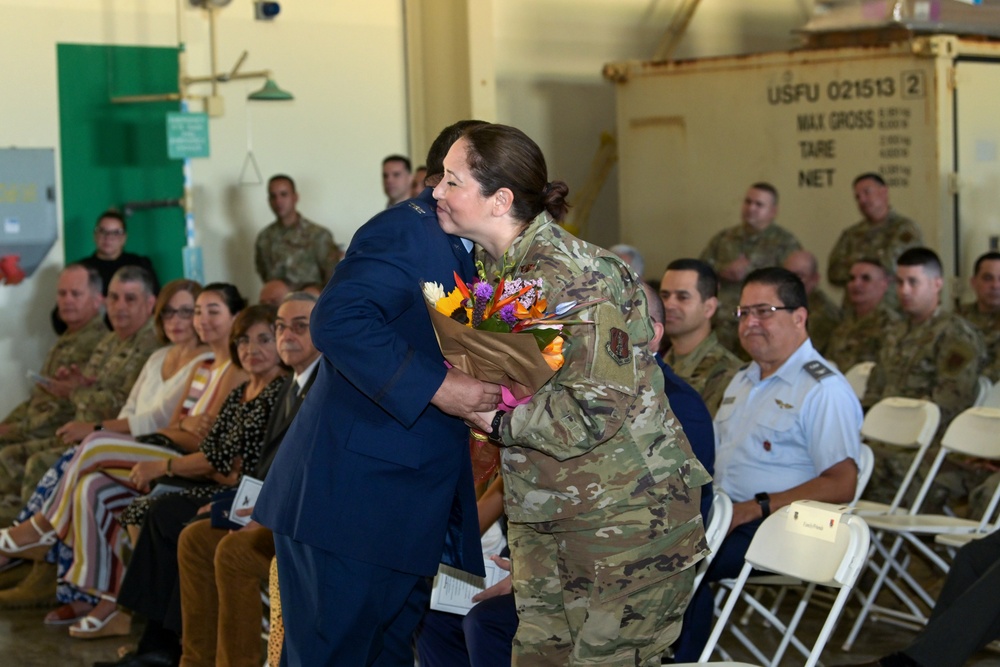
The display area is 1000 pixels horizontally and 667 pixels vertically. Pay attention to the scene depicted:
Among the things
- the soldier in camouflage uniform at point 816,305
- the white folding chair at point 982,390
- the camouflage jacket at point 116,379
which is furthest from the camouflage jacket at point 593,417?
the soldier in camouflage uniform at point 816,305

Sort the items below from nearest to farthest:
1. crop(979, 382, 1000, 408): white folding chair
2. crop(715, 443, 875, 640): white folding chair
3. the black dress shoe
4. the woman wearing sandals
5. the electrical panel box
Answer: crop(715, 443, 875, 640): white folding chair < the black dress shoe < the woman wearing sandals < crop(979, 382, 1000, 408): white folding chair < the electrical panel box

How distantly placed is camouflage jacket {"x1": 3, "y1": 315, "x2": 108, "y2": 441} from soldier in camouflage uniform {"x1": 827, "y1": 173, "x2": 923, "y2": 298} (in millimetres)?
4541

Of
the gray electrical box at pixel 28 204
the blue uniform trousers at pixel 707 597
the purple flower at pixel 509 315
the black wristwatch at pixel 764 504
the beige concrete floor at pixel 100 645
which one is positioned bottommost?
the beige concrete floor at pixel 100 645

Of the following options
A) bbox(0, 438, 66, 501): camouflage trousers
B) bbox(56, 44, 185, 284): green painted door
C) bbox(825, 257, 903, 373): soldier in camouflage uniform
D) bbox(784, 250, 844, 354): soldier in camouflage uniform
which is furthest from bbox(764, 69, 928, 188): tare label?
bbox(0, 438, 66, 501): camouflage trousers

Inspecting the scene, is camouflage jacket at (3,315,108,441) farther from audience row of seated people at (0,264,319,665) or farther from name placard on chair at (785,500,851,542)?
name placard on chair at (785,500,851,542)

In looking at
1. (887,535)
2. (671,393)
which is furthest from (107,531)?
(887,535)

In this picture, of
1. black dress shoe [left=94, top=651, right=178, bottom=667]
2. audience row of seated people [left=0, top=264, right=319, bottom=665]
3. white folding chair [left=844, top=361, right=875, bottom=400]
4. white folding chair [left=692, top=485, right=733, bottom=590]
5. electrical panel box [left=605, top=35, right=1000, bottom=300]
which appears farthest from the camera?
electrical panel box [left=605, top=35, right=1000, bottom=300]

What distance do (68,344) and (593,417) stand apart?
5.21 m

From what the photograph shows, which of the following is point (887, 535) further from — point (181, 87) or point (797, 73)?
point (181, 87)

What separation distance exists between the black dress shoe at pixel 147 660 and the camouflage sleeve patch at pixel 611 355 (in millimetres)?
2647

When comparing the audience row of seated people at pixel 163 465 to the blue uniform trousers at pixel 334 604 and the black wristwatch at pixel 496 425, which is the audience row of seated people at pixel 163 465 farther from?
the black wristwatch at pixel 496 425

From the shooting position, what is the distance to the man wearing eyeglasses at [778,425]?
13.3ft

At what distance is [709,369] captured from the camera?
15.9 ft

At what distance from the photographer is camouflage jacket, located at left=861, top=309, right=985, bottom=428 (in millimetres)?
5629
